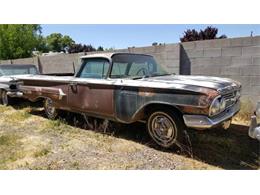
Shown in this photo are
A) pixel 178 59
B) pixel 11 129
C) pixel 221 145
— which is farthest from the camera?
pixel 178 59

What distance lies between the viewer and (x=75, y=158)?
391 cm

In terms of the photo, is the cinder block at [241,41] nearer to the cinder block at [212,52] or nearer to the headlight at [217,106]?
the cinder block at [212,52]

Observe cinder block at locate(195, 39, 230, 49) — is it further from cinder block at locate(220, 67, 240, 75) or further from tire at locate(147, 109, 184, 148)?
tire at locate(147, 109, 184, 148)

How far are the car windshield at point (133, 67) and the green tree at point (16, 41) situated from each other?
24.7m

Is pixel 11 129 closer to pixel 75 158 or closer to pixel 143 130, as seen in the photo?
pixel 75 158

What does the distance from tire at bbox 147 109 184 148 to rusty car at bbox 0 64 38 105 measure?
4616mm

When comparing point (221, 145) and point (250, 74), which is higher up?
point (250, 74)

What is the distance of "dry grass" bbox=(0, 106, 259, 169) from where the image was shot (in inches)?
143

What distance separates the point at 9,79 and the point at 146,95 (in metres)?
5.40

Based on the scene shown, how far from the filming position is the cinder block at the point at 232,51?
6.24m

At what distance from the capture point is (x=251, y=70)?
611 centimetres

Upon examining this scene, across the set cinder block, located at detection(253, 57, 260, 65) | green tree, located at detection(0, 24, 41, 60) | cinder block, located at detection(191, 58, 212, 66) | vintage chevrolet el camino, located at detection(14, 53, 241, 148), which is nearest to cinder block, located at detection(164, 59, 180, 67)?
cinder block, located at detection(191, 58, 212, 66)

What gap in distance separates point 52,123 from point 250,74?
4854 millimetres
